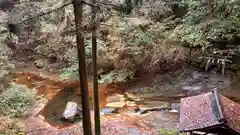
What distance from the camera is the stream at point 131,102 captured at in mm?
13599

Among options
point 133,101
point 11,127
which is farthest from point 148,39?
point 11,127

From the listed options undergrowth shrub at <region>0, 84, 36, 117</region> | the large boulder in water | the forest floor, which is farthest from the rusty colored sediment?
undergrowth shrub at <region>0, 84, 36, 117</region>

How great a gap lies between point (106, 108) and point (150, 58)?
464 cm

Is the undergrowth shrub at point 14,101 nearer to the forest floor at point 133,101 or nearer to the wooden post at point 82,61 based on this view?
the forest floor at point 133,101

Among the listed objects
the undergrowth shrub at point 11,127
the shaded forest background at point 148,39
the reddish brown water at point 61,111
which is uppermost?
the shaded forest background at point 148,39

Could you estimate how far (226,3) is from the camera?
1451 cm

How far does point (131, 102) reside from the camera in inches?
647

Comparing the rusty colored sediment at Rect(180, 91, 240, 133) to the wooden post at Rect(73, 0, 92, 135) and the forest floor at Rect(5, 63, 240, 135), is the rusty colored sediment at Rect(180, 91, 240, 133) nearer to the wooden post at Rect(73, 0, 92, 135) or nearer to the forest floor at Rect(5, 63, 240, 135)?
the wooden post at Rect(73, 0, 92, 135)

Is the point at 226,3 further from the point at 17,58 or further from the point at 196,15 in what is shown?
the point at 17,58

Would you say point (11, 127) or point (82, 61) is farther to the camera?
point (11, 127)

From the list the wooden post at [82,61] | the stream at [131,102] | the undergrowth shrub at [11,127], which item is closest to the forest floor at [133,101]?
the stream at [131,102]

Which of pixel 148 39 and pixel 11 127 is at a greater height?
pixel 148 39

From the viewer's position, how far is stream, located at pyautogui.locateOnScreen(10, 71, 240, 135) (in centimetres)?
1360

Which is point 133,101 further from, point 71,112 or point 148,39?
point 148,39
